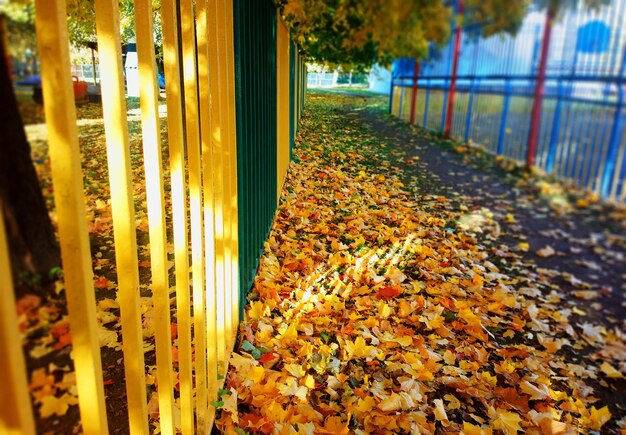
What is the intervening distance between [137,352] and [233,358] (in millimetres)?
1616

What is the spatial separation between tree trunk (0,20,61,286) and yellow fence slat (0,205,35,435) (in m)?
0.03

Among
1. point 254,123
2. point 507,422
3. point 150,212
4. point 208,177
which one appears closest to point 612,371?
point 150,212

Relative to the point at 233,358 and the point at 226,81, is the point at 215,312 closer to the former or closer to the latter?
the point at 233,358

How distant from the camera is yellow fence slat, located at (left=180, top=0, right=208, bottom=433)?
6.58 ft

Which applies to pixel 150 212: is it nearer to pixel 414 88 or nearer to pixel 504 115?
pixel 414 88

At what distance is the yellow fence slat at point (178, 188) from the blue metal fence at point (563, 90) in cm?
149

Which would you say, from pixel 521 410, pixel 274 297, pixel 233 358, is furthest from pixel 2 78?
→ pixel 274 297

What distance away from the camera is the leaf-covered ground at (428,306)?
53 centimetres

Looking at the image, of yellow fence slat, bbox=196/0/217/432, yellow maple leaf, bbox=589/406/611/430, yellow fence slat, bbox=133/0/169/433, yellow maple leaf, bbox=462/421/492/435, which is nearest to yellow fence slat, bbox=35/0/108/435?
yellow fence slat, bbox=133/0/169/433

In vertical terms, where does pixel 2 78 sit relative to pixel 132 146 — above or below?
above

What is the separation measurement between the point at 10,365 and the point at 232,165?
2.24 metres

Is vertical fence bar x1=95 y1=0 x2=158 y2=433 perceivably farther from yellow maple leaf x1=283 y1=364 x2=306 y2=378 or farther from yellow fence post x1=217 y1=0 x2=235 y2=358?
yellow maple leaf x1=283 y1=364 x2=306 y2=378

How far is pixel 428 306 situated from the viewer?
354 centimetres

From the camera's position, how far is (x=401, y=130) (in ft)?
2.60
